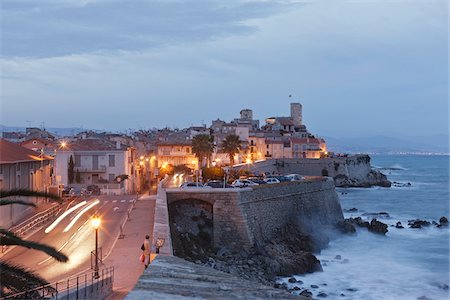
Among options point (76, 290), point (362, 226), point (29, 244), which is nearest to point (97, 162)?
point (362, 226)

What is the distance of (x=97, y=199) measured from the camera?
38.0m

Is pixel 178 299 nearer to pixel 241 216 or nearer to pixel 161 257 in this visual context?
pixel 161 257

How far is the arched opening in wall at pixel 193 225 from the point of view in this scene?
1186 inches

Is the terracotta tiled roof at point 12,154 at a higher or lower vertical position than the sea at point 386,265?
higher

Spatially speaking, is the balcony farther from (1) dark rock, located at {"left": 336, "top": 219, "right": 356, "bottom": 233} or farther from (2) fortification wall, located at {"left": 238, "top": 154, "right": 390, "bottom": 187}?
(2) fortification wall, located at {"left": 238, "top": 154, "right": 390, "bottom": 187}

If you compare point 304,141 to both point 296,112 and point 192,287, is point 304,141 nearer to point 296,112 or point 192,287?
point 296,112

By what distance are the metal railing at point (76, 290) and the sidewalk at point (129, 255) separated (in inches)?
10.8

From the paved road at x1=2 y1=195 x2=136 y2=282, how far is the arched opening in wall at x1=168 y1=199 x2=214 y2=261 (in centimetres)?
295

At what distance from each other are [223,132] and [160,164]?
27687 millimetres

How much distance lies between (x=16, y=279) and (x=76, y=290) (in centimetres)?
183

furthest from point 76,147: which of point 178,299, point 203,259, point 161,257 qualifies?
point 178,299

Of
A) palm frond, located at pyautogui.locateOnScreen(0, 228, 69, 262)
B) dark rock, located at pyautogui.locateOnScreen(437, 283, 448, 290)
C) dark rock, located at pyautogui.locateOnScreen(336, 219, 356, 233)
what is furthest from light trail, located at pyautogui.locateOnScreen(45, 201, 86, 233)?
dark rock, located at pyautogui.locateOnScreen(336, 219, 356, 233)

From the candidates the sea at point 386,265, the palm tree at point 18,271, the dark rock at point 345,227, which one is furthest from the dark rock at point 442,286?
the palm tree at point 18,271

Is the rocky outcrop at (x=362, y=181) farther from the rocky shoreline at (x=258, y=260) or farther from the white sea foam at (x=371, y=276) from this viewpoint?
the rocky shoreline at (x=258, y=260)
